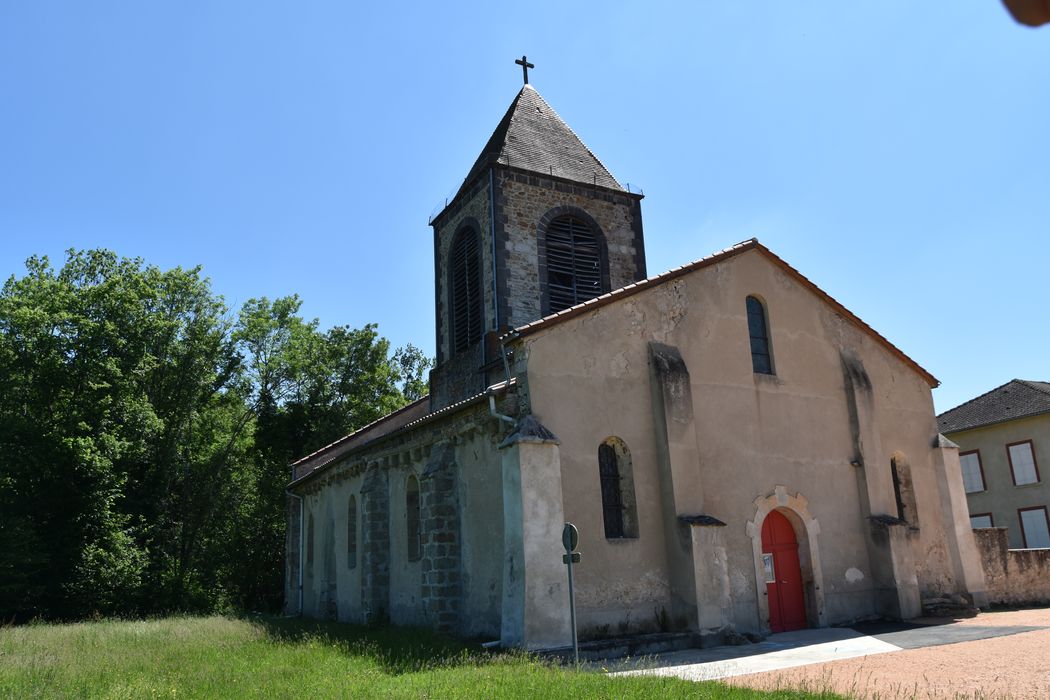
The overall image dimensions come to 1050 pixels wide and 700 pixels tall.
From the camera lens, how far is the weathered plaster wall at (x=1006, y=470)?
29375 millimetres

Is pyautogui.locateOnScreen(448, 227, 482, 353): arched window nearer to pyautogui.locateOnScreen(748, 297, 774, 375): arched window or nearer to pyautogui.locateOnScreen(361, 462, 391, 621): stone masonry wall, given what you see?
pyautogui.locateOnScreen(361, 462, 391, 621): stone masonry wall

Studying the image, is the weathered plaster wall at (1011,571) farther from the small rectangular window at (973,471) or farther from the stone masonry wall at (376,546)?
the stone masonry wall at (376,546)

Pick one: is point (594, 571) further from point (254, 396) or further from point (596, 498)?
point (254, 396)

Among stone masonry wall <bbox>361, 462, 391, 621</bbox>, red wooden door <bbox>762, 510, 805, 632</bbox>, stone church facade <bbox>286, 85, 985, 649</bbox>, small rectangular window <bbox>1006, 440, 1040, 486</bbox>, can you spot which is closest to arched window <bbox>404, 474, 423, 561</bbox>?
stone church facade <bbox>286, 85, 985, 649</bbox>

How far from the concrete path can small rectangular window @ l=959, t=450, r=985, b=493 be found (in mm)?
18234

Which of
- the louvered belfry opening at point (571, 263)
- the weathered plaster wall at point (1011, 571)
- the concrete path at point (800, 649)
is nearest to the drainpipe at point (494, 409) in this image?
the concrete path at point (800, 649)

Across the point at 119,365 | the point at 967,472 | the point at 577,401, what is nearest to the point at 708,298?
the point at 577,401

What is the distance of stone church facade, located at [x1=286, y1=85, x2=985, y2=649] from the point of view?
14.3 m

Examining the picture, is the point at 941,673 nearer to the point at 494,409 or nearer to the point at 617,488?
the point at 617,488

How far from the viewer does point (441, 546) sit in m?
16.2

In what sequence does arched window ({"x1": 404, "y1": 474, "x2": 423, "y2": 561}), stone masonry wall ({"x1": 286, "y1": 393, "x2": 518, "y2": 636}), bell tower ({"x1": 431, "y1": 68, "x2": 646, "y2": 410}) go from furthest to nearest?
bell tower ({"x1": 431, "y1": 68, "x2": 646, "y2": 410}) → arched window ({"x1": 404, "y1": 474, "x2": 423, "y2": 561}) → stone masonry wall ({"x1": 286, "y1": 393, "x2": 518, "y2": 636})

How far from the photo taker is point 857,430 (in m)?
18.1

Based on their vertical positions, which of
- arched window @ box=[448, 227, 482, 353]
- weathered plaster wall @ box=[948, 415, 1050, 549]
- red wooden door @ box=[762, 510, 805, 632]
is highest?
arched window @ box=[448, 227, 482, 353]

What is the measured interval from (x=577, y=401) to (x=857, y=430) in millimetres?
7405
